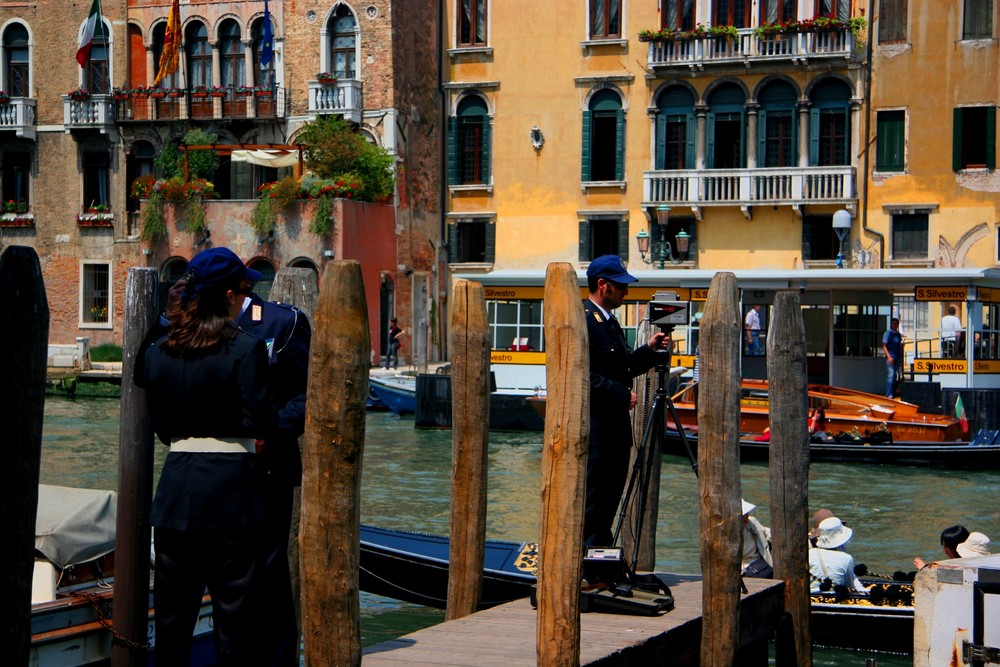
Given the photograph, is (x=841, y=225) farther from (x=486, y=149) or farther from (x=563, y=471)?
(x=563, y=471)

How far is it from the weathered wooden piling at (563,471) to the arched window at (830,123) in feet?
73.2

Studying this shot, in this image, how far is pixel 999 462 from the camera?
17.3 meters

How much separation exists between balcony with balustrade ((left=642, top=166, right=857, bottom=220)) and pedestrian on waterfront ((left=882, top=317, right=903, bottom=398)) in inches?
266

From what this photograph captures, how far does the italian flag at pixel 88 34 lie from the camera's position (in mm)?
28625

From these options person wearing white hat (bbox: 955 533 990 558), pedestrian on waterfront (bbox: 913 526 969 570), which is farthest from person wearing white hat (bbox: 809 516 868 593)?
person wearing white hat (bbox: 955 533 990 558)

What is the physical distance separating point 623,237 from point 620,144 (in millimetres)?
1788

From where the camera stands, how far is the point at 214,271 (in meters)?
4.38

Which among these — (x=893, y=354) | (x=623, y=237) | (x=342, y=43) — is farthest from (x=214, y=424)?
(x=342, y=43)

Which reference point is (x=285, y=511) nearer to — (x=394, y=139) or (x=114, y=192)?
(x=394, y=139)

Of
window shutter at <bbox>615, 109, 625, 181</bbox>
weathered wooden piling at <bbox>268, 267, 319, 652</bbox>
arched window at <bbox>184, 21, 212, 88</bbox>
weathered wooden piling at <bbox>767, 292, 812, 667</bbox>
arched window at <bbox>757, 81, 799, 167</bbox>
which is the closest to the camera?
weathered wooden piling at <bbox>268, 267, 319, 652</bbox>

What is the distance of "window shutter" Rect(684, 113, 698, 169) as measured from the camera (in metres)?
27.6

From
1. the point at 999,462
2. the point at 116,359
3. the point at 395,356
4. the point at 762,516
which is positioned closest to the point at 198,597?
the point at 762,516

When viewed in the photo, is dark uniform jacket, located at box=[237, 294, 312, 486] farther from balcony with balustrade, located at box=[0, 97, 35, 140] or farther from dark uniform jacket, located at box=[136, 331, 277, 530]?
balcony with balustrade, located at box=[0, 97, 35, 140]

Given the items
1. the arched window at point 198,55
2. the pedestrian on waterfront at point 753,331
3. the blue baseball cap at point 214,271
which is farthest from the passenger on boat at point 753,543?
the arched window at point 198,55
